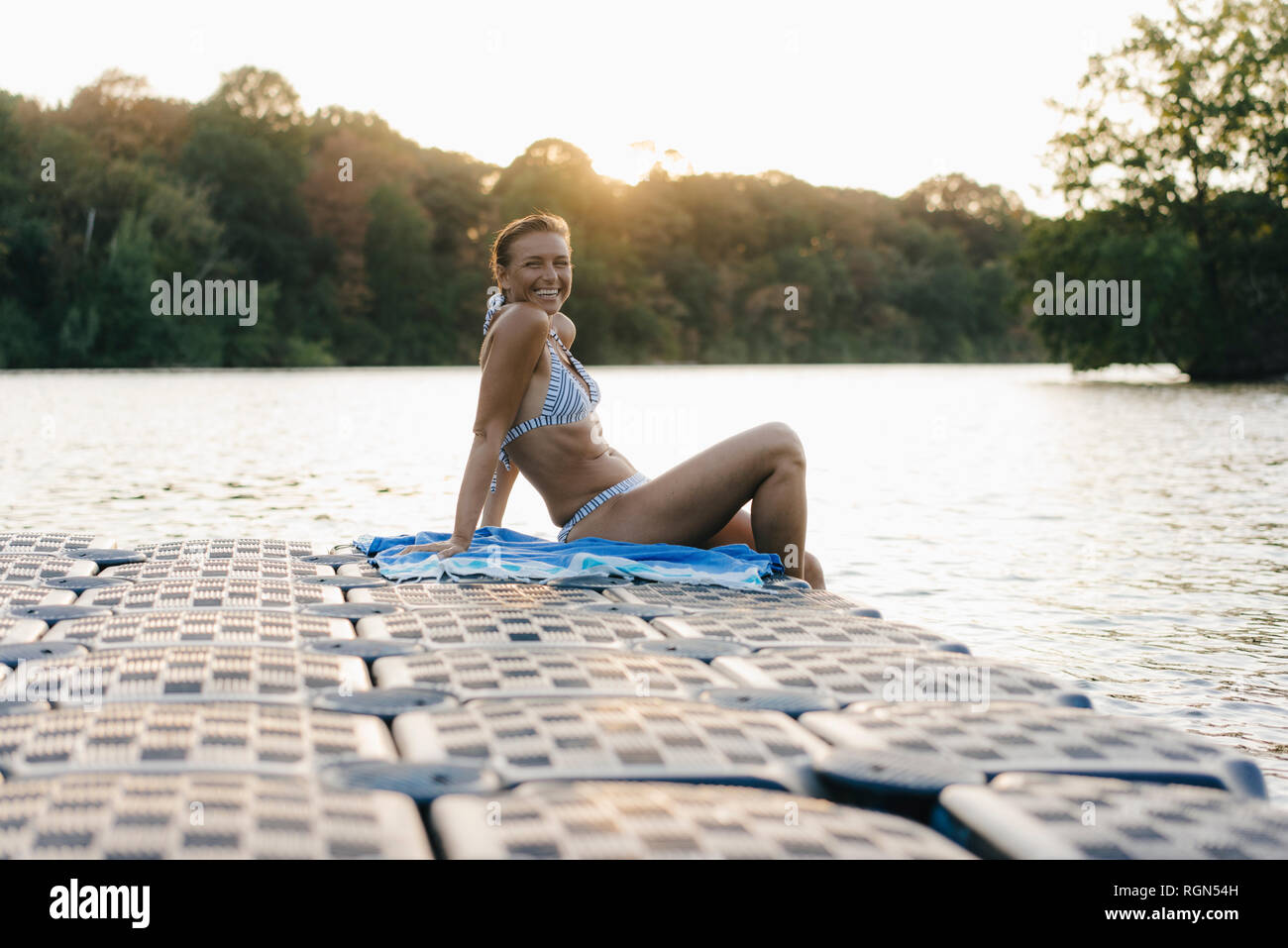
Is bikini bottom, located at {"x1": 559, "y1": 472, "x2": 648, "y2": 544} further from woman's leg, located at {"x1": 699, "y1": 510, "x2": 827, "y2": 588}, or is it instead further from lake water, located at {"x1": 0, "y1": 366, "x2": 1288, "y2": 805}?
lake water, located at {"x1": 0, "y1": 366, "x2": 1288, "y2": 805}

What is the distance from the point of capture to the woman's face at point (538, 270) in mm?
4613

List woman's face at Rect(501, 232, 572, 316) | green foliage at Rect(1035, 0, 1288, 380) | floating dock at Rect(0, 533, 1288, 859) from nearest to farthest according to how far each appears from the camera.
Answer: floating dock at Rect(0, 533, 1288, 859), woman's face at Rect(501, 232, 572, 316), green foliage at Rect(1035, 0, 1288, 380)

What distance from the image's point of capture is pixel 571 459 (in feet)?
15.8

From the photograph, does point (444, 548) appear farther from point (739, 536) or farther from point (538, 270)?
point (739, 536)

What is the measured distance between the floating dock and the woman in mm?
1031

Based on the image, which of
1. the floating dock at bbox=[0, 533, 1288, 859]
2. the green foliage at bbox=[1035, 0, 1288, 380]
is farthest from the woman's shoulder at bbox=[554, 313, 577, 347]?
the green foliage at bbox=[1035, 0, 1288, 380]

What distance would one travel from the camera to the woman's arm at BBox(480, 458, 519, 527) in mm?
5074

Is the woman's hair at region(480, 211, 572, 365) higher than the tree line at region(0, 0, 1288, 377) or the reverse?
the reverse

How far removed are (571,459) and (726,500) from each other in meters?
0.63

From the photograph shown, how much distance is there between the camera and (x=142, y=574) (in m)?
4.29
